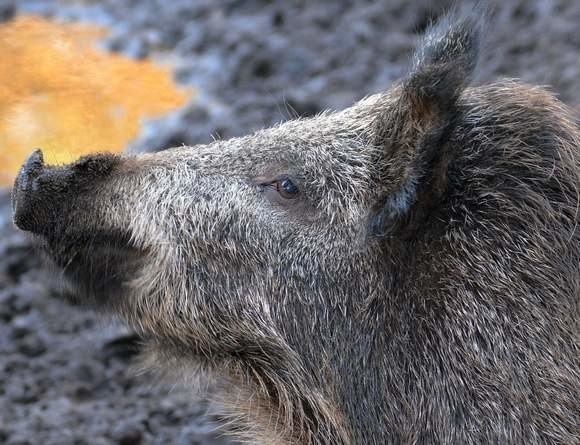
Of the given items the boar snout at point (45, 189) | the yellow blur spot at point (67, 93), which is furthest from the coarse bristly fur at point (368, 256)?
the yellow blur spot at point (67, 93)

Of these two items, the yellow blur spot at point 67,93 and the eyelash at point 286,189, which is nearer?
the eyelash at point 286,189

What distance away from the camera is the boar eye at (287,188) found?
11.1ft

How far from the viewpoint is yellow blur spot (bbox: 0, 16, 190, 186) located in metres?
6.23

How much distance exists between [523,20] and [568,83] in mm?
952

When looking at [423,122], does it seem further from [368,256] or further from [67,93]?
[67,93]

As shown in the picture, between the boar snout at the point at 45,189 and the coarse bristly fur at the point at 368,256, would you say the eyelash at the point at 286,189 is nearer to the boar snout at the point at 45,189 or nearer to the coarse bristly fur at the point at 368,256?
the coarse bristly fur at the point at 368,256

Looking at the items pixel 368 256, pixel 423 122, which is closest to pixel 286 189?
pixel 368 256

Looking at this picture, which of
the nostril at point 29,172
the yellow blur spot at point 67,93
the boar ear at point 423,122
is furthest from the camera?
the yellow blur spot at point 67,93

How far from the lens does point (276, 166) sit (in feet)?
11.2

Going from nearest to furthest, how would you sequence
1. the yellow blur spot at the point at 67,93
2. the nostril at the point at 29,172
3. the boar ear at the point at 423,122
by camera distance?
the boar ear at the point at 423,122
the nostril at the point at 29,172
the yellow blur spot at the point at 67,93

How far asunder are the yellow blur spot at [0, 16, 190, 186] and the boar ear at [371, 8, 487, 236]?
9.62 feet

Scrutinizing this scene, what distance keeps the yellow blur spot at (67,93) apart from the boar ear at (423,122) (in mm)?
2934

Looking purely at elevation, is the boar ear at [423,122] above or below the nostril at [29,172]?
below

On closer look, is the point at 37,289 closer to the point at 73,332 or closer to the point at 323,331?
the point at 73,332
